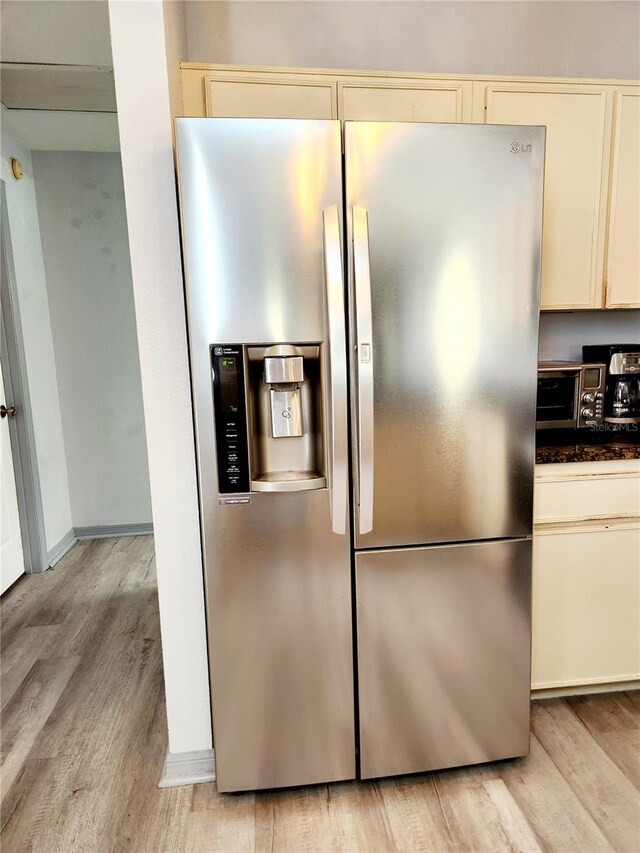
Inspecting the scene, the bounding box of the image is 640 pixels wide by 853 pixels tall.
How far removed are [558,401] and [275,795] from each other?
171cm

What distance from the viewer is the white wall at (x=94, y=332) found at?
3484mm

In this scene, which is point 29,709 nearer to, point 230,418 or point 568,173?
point 230,418

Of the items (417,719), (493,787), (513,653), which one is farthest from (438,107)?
(493,787)

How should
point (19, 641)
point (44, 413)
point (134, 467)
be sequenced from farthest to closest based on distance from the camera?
point (134, 467)
point (44, 413)
point (19, 641)

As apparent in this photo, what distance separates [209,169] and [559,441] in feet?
5.13

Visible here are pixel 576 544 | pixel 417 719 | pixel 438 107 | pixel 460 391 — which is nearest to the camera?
pixel 460 391

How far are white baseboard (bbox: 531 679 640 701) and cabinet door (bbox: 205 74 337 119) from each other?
91.9 inches

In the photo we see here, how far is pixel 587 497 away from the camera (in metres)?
1.81

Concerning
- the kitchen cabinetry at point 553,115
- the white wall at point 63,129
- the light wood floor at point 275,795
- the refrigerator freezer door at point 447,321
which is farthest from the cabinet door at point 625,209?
the white wall at point 63,129

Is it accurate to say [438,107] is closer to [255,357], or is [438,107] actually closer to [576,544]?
[255,357]

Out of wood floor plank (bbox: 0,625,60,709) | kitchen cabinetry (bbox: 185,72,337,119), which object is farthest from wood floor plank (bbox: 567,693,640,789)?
kitchen cabinetry (bbox: 185,72,337,119)

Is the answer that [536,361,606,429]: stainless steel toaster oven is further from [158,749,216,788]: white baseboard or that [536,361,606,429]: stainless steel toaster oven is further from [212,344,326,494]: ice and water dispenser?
[158,749,216,788]: white baseboard

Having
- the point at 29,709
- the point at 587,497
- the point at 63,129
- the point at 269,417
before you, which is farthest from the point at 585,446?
the point at 63,129

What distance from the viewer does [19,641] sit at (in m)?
2.47
